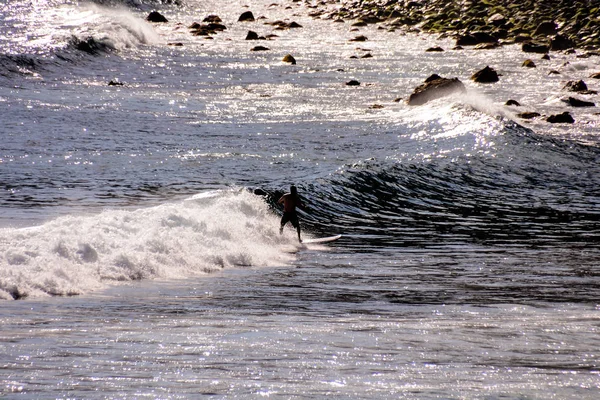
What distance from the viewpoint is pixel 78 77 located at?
44.1 m

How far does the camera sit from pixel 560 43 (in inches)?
2232

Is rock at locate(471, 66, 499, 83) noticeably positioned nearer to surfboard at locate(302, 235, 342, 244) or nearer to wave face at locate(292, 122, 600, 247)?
wave face at locate(292, 122, 600, 247)

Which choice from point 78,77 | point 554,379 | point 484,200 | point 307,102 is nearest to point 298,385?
point 554,379

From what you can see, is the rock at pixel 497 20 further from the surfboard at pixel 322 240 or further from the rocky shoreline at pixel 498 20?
the surfboard at pixel 322 240

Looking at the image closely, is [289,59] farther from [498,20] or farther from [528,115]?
[498,20]

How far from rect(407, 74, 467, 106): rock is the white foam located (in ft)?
61.0

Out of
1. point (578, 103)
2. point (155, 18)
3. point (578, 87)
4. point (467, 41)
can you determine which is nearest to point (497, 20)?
point (467, 41)

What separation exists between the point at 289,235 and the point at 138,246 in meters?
4.75

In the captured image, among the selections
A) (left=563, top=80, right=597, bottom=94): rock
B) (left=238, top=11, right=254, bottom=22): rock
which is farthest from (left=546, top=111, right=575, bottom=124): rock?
(left=238, top=11, right=254, bottom=22): rock

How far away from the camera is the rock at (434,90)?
38500 millimetres

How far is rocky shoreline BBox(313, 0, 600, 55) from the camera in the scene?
5891 centimetres

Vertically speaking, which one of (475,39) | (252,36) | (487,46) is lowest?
(487,46)

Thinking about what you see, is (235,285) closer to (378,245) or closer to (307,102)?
(378,245)

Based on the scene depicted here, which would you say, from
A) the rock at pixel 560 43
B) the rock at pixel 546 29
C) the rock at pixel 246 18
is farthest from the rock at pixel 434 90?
the rock at pixel 246 18
